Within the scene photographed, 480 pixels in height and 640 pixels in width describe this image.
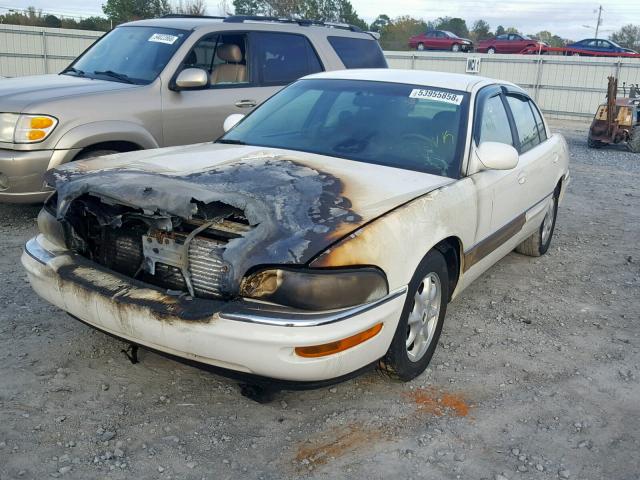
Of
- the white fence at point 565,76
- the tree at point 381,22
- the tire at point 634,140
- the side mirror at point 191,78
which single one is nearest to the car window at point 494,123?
the side mirror at point 191,78

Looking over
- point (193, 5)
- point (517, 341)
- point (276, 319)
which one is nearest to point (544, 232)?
point (517, 341)

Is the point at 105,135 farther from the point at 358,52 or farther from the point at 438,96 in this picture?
the point at 358,52

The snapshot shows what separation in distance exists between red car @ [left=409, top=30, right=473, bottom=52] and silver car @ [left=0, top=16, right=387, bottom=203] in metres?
29.8

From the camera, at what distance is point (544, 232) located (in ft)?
19.5

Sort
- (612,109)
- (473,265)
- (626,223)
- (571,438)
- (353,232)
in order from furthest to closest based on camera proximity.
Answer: (612,109)
(626,223)
(473,265)
(571,438)
(353,232)

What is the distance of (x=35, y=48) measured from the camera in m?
20.4

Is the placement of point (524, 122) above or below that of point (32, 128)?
above

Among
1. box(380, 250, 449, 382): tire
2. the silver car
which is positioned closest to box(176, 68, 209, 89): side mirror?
the silver car

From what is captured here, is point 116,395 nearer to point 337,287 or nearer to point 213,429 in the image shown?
point 213,429

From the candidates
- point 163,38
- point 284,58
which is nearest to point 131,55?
point 163,38

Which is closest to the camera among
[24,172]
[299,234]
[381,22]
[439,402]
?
[299,234]

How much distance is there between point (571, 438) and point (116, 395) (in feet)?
7.34

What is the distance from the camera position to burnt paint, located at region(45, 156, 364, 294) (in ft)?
8.85

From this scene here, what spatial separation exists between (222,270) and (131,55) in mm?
4484
